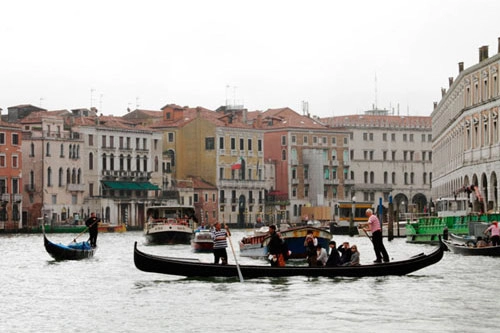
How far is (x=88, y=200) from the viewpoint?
309ft

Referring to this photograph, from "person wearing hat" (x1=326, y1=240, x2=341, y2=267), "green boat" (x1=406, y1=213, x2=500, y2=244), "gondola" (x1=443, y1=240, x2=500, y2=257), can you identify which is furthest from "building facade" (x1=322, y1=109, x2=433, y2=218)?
"person wearing hat" (x1=326, y1=240, x2=341, y2=267)

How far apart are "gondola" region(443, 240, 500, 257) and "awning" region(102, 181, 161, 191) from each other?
58.1 m

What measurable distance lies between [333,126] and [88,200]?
97.4 ft

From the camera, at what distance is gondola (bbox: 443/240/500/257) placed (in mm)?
35906

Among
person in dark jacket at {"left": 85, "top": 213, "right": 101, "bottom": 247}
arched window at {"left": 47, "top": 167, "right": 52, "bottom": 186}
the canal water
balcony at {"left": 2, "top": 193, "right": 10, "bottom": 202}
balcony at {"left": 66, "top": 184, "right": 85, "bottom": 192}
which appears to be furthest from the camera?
balcony at {"left": 66, "top": 184, "right": 85, "bottom": 192}

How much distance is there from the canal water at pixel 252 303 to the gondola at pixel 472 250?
2515 mm

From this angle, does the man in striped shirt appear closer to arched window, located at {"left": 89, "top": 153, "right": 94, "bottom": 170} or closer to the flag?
arched window, located at {"left": 89, "top": 153, "right": 94, "bottom": 170}

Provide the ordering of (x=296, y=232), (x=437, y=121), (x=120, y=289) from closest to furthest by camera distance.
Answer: (x=120, y=289) < (x=296, y=232) < (x=437, y=121)

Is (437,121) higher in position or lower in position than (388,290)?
higher

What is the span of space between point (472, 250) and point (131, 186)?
6191 centimetres

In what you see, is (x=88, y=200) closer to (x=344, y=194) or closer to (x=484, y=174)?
(x=344, y=194)

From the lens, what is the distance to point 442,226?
48812 mm

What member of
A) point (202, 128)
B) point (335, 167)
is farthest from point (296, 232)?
point (335, 167)

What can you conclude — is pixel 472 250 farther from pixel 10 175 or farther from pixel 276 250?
pixel 10 175
